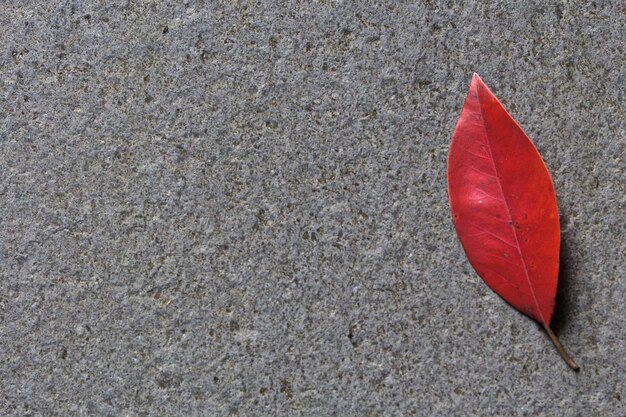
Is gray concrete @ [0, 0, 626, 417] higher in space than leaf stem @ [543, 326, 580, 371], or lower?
higher

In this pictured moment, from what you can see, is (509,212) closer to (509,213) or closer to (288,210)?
(509,213)

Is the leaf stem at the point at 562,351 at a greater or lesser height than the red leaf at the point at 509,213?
lesser

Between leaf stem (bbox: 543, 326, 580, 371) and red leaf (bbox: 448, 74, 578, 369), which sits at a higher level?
red leaf (bbox: 448, 74, 578, 369)

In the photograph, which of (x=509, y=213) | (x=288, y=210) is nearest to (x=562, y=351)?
(x=509, y=213)

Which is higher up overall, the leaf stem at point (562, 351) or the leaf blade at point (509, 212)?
the leaf blade at point (509, 212)

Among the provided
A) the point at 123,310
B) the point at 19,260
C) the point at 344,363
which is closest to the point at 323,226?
the point at 344,363
